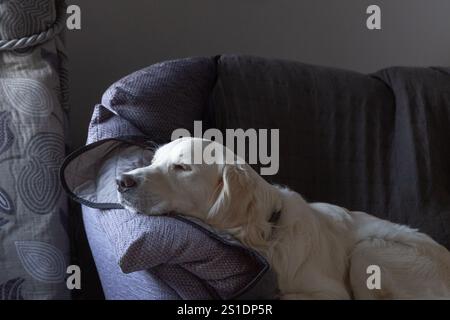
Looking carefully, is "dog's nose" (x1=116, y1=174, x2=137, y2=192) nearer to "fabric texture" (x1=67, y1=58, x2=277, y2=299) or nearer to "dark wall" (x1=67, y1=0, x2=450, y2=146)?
"fabric texture" (x1=67, y1=58, x2=277, y2=299)

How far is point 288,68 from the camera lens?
2256 millimetres

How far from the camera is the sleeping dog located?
152 centimetres

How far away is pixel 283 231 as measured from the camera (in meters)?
1.60

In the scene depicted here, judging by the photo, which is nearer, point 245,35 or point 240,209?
point 240,209

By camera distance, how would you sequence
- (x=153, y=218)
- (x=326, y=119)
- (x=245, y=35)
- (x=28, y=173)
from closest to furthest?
(x=153, y=218) < (x=28, y=173) < (x=326, y=119) < (x=245, y=35)

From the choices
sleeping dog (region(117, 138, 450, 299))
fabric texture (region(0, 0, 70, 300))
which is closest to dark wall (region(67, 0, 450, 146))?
fabric texture (region(0, 0, 70, 300))

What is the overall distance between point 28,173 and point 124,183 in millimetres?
493

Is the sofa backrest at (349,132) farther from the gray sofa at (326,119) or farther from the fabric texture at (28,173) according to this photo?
the fabric texture at (28,173)

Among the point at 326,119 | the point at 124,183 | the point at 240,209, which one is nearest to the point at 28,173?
the point at 124,183

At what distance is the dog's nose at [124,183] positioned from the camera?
1477mm

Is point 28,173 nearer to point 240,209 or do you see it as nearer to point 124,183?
point 124,183

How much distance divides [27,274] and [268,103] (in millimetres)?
1059
